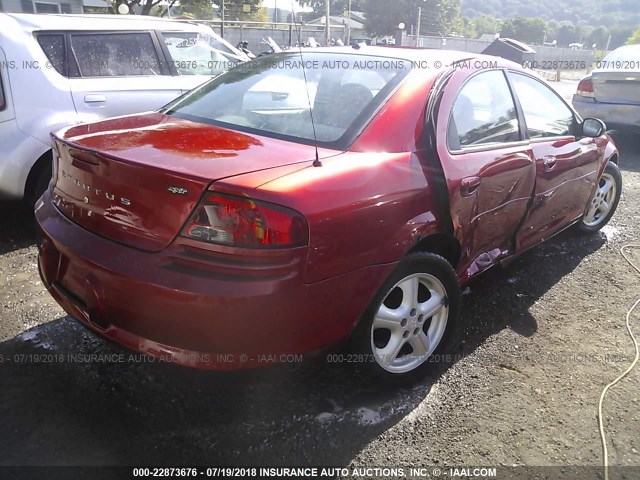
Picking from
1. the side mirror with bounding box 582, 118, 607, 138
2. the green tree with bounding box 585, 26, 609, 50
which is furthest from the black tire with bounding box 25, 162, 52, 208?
the green tree with bounding box 585, 26, 609, 50

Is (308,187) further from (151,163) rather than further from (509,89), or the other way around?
(509,89)

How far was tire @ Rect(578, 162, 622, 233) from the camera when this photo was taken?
4.57 m

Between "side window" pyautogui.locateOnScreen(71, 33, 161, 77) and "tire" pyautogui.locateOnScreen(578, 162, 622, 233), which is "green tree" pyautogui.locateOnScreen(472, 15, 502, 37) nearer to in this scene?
"tire" pyautogui.locateOnScreen(578, 162, 622, 233)

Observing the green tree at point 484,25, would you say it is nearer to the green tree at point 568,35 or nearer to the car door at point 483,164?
the green tree at point 568,35

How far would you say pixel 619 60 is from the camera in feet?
26.2

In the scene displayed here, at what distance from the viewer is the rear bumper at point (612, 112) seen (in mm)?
7488

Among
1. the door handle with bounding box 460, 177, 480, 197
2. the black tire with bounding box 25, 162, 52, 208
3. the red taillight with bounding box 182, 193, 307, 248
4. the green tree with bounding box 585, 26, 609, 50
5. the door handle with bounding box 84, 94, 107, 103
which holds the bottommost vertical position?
the green tree with bounding box 585, 26, 609, 50

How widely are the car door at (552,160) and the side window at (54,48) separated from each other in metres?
3.46

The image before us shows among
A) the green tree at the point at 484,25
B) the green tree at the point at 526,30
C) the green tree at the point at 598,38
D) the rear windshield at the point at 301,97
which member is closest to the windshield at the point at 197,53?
the rear windshield at the point at 301,97

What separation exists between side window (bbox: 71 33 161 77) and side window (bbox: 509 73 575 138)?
329 cm

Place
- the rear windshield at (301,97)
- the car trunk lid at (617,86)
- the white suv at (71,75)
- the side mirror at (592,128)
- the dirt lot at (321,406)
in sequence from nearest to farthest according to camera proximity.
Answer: the dirt lot at (321,406) < the rear windshield at (301,97) < the side mirror at (592,128) < the white suv at (71,75) < the car trunk lid at (617,86)

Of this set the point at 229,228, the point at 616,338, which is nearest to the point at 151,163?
the point at 229,228

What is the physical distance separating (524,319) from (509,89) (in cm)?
141

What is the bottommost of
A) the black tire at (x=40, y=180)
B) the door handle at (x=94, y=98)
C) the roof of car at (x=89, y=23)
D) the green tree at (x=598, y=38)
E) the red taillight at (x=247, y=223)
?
the green tree at (x=598, y=38)
